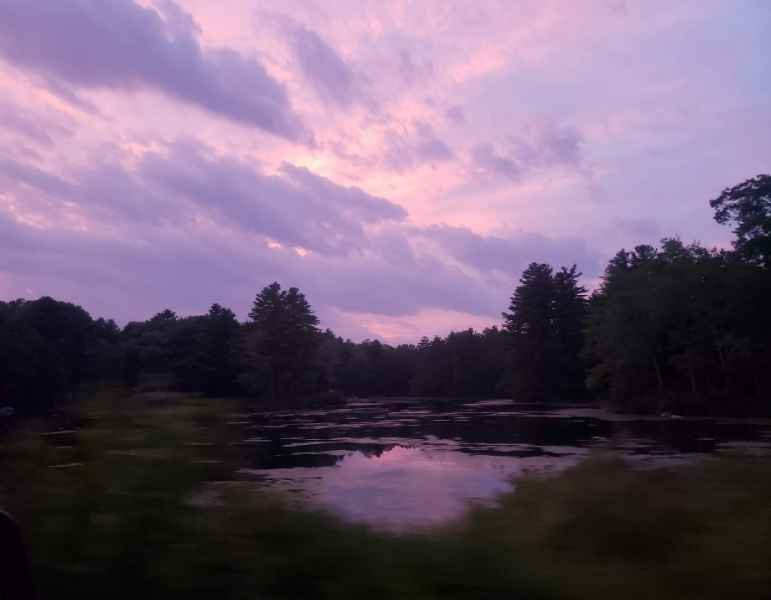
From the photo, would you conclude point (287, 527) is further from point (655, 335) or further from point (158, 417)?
point (655, 335)

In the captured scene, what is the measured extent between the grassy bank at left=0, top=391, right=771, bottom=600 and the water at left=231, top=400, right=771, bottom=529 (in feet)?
1.73

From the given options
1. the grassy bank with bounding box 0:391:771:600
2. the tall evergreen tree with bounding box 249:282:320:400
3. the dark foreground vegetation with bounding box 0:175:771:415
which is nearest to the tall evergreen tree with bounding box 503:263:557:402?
the dark foreground vegetation with bounding box 0:175:771:415

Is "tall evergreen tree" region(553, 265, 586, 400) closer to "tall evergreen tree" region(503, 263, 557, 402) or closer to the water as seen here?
"tall evergreen tree" region(503, 263, 557, 402)

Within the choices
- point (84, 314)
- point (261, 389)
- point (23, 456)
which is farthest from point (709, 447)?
→ point (261, 389)

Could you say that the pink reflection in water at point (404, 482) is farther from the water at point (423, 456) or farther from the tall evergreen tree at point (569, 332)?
the tall evergreen tree at point (569, 332)

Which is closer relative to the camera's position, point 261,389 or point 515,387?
point 261,389

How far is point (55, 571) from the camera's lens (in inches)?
184

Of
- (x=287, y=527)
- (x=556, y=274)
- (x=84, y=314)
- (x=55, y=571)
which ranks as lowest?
(x=55, y=571)

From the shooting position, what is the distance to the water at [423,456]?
23.9 feet

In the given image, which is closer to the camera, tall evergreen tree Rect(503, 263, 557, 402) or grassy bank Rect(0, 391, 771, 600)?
grassy bank Rect(0, 391, 771, 600)

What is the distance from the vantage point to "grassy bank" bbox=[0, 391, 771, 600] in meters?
3.97

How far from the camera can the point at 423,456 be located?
1781 cm

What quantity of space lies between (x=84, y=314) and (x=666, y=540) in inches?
1028

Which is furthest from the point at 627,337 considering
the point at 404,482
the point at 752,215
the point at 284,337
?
the point at 404,482
